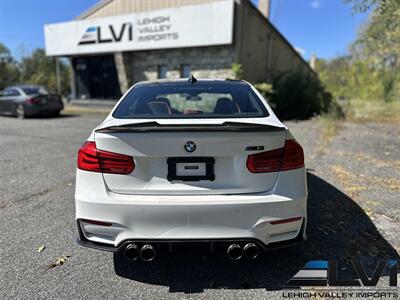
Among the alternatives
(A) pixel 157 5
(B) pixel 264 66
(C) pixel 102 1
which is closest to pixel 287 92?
(B) pixel 264 66

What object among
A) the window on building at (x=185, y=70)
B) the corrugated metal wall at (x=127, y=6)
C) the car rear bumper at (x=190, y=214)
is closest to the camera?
the car rear bumper at (x=190, y=214)

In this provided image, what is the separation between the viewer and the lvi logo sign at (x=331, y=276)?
242 cm

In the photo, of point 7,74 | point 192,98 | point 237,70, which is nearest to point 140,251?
point 192,98

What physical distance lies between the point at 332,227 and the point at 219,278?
1.61 meters

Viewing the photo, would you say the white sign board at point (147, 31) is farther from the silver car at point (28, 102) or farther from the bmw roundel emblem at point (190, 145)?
the bmw roundel emblem at point (190, 145)

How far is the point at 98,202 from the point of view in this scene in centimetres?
216

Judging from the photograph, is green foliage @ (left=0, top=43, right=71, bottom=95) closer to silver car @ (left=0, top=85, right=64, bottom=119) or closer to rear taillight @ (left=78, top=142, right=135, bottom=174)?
silver car @ (left=0, top=85, right=64, bottom=119)

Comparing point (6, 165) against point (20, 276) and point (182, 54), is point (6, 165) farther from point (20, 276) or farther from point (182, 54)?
point (182, 54)

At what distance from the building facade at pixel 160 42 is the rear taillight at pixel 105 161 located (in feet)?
41.0

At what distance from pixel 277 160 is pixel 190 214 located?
743 mm

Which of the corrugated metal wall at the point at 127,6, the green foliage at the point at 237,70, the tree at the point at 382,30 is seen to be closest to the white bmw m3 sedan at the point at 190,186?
the tree at the point at 382,30

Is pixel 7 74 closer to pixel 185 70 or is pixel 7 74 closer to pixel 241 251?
pixel 185 70

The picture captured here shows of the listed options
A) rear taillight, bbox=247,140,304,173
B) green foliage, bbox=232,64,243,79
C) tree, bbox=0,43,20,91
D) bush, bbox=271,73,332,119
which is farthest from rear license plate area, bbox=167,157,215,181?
tree, bbox=0,43,20,91

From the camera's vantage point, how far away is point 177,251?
9.36 feet
